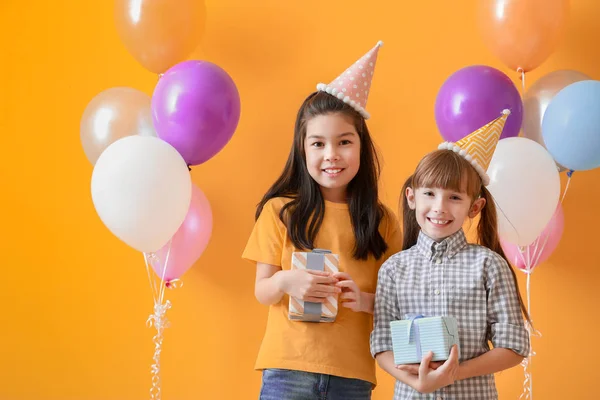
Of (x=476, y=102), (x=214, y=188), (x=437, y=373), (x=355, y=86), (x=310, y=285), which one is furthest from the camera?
(x=214, y=188)

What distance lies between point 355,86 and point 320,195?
28cm

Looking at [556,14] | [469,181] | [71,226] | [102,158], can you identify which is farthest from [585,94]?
[71,226]

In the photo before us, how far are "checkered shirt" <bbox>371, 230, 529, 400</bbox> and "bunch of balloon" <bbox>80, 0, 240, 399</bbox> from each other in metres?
0.71

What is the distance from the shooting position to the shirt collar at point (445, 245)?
160 centimetres

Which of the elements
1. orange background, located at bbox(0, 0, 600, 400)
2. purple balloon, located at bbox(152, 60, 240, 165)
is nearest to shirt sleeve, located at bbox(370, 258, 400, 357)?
purple balloon, located at bbox(152, 60, 240, 165)

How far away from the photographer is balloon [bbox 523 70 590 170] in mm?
2238

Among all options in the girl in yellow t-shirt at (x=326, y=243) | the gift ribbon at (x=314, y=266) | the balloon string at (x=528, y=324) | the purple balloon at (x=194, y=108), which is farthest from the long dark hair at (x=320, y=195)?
the balloon string at (x=528, y=324)

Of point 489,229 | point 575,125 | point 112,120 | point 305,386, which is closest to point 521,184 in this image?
point 575,125

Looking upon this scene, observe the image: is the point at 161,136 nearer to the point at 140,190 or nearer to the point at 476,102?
the point at 140,190

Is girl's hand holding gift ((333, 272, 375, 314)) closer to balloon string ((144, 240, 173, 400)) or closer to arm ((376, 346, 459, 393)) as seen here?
arm ((376, 346, 459, 393))

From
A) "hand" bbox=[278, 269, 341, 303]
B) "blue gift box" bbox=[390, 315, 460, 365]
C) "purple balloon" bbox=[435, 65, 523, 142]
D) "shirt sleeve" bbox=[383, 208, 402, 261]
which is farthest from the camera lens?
"purple balloon" bbox=[435, 65, 523, 142]

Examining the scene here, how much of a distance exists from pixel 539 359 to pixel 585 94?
910mm

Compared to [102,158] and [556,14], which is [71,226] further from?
[556,14]

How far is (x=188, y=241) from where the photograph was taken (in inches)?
87.7
